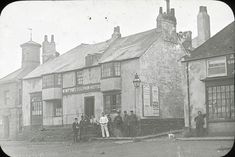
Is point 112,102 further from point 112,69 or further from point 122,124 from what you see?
point 122,124

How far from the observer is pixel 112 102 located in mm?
29438

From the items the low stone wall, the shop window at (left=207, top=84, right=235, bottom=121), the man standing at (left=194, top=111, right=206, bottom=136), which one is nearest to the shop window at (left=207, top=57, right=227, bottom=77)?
the shop window at (left=207, top=84, right=235, bottom=121)

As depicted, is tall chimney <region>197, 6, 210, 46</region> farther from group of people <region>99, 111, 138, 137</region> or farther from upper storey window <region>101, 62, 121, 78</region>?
group of people <region>99, 111, 138, 137</region>

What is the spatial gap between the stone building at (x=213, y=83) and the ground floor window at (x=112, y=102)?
707cm

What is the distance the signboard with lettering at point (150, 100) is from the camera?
91.6ft

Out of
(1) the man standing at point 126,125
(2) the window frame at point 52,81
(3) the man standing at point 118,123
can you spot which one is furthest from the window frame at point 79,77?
(1) the man standing at point 126,125

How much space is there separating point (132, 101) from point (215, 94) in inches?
298

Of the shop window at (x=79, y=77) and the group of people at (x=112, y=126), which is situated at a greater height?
the shop window at (x=79, y=77)

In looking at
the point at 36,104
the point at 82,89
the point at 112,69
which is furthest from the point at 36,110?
the point at 112,69

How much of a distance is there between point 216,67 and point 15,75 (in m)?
29.3

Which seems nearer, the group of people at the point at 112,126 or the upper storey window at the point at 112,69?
the group of people at the point at 112,126

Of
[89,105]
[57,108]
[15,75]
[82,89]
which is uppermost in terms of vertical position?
[15,75]

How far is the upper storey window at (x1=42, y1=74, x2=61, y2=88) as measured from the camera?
3384cm

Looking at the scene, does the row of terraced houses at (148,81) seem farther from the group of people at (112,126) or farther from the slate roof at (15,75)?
the slate roof at (15,75)
